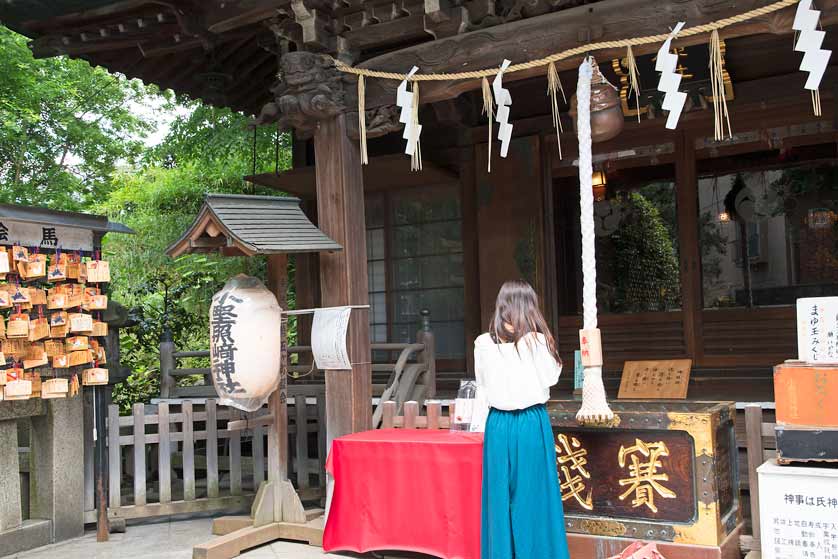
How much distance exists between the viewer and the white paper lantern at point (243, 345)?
5918 millimetres

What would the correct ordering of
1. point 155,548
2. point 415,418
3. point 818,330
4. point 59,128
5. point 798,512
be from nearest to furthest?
1. point 798,512
2. point 818,330
3. point 415,418
4. point 155,548
5. point 59,128

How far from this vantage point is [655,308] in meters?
8.48

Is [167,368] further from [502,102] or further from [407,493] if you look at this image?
[502,102]

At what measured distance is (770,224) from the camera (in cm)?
824

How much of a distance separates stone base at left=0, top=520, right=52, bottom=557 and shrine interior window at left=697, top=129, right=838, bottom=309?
695cm

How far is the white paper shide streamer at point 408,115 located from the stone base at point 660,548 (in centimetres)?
322

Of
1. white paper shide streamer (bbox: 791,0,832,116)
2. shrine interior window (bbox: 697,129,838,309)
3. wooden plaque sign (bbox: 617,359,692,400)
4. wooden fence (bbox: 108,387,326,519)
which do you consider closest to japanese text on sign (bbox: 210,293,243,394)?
wooden fence (bbox: 108,387,326,519)

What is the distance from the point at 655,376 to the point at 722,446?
298cm

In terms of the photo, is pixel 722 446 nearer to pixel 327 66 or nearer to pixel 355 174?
pixel 355 174

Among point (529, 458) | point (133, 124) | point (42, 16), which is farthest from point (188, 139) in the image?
point (529, 458)

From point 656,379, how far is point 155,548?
518cm

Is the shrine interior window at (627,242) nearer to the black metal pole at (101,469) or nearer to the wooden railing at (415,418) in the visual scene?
the wooden railing at (415,418)

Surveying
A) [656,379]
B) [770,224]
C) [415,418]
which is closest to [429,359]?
[415,418]

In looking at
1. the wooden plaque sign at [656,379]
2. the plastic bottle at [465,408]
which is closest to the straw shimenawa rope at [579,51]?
the plastic bottle at [465,408]
